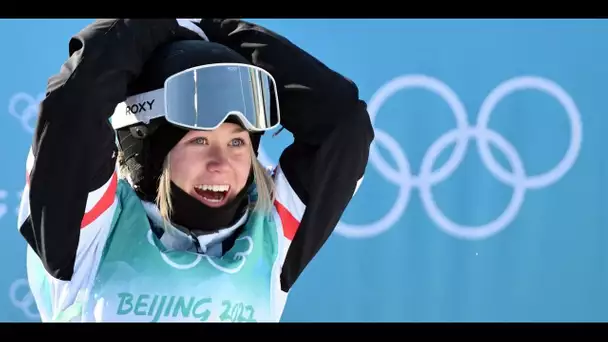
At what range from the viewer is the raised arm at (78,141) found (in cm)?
156

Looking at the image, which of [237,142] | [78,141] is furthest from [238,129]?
[78,141]

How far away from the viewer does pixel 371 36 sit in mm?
3086

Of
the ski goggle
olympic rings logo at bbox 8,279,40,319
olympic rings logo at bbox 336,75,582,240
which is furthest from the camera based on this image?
olympic rings logo at bbox 336,75,582,240

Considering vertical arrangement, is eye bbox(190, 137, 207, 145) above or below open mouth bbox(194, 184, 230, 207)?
above

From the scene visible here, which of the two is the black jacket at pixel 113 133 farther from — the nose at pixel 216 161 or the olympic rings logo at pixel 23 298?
the olympic rings logo at pixel 23 298

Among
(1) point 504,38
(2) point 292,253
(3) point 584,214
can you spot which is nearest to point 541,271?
(3) point 584,214

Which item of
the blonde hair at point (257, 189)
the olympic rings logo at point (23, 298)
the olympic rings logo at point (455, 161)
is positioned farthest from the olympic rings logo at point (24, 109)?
the blonde hair at point (257, 189)

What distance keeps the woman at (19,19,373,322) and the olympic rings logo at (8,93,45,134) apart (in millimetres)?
1194

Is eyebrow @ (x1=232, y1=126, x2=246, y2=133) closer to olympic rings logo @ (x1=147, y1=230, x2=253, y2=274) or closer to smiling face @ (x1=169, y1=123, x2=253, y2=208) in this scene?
smiling face @ (x1=169, y1=123, x2=253, y2=208)

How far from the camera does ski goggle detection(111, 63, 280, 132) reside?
174 cm

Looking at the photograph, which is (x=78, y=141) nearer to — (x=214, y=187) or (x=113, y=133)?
(x=113, y=133)

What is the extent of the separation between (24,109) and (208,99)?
1.44 meters

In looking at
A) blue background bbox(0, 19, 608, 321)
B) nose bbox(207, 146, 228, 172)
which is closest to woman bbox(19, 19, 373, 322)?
nose bbox(207, 146, 228, 172)

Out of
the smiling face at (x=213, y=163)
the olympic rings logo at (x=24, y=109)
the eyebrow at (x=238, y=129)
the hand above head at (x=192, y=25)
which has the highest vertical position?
the hand above head at (x=192, y=25)
